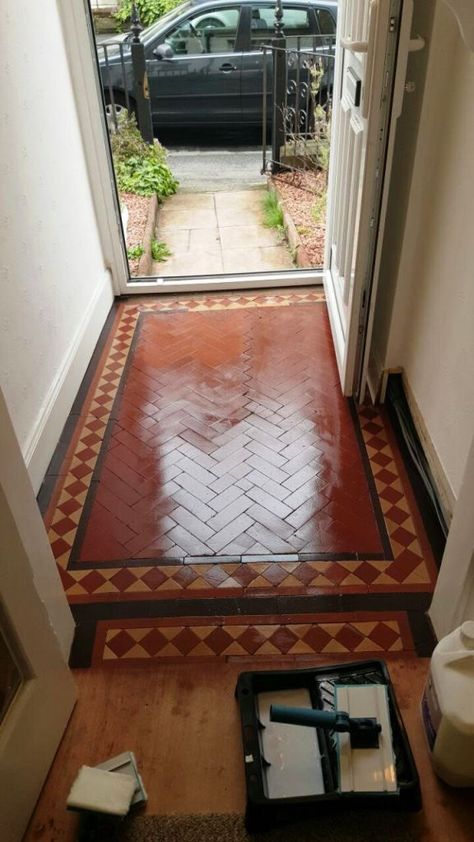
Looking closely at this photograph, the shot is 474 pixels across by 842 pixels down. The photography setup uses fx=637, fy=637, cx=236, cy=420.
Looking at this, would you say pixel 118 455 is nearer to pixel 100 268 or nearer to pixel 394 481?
pixel 394 481

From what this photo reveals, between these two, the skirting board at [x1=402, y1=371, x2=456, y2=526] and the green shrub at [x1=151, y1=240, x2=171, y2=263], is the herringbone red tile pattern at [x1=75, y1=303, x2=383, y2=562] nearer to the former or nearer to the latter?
the skirting board at [x1=402, y1=371, x2=456, y2=526]

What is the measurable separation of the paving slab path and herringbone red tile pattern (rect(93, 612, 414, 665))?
2.41 m

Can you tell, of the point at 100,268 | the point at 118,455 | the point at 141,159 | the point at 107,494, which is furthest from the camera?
the point at 141,159

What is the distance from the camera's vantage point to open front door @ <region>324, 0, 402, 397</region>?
6.40 ft

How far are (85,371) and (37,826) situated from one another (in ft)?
6.25

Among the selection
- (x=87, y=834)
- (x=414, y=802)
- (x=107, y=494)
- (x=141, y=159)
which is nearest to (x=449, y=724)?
(x=414, y=802)

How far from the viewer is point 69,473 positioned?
2418 mm

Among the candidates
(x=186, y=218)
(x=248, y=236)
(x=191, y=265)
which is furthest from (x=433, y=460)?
(x=186, y=218)

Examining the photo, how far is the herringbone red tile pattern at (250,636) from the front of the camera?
5.90 feet

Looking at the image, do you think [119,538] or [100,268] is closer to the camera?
[119,538]

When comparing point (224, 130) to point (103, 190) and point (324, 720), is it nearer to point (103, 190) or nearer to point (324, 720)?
point (103, 190)

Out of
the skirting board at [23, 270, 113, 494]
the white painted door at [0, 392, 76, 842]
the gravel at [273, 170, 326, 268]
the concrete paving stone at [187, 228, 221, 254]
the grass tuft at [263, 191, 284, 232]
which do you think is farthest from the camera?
the grass tuft at [263, 191, 284, 232]

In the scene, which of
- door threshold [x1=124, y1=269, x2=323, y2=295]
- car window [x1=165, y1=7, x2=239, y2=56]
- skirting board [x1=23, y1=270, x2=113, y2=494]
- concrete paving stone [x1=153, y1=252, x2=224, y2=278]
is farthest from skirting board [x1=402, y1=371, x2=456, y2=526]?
car window [x1=165, y1=7, x2=239, y2=56]

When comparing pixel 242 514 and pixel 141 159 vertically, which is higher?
pixel 141 159
